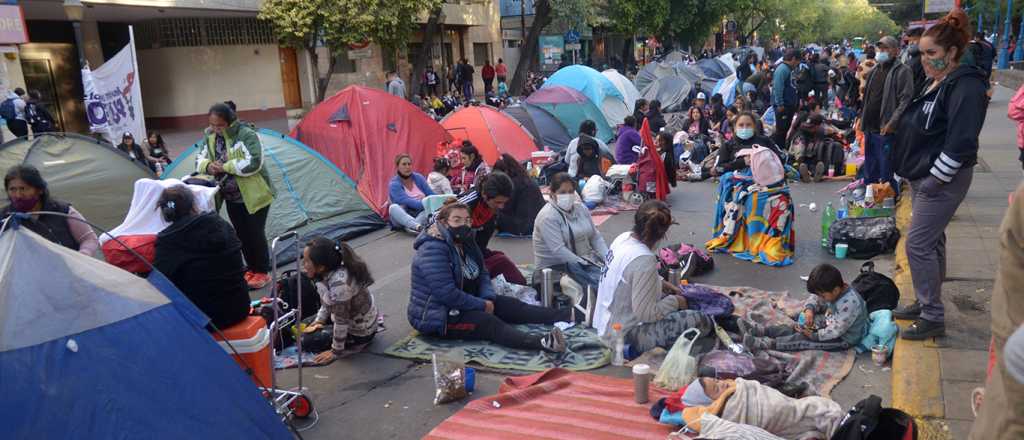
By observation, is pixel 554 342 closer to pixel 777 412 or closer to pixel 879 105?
pixel 777 412

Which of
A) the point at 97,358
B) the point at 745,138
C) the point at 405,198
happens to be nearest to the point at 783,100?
the point at 745,138

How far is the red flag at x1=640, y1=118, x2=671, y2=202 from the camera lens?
32.6 ft

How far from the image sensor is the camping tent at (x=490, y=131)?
12.3 m

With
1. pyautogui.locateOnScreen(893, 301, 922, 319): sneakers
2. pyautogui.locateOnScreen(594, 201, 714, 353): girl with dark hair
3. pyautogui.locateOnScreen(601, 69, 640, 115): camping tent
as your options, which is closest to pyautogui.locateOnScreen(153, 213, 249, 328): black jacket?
pyautogui.locateOnScreen(594, 201, 714, 353): girl with dark hair

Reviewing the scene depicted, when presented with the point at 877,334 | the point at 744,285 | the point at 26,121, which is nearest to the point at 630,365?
the point at 877,334

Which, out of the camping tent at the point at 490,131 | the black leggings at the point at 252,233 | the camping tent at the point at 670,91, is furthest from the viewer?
the camping tent at the point at 670,91

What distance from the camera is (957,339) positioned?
453 centimetres

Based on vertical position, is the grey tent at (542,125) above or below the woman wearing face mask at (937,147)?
below

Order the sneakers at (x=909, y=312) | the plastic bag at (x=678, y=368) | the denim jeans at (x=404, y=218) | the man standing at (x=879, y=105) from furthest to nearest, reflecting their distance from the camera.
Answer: the denim jeans at (x=404, y=218)
the man standing at (x=879, y=105)
the sneakers at (x=909, y=312)
the plastic bag at (x=678, y=368)

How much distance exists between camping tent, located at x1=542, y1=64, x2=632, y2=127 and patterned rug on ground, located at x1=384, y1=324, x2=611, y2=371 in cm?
1142

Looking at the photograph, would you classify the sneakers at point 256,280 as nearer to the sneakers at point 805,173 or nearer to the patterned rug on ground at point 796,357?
the patterned rug on ground at point 796,357

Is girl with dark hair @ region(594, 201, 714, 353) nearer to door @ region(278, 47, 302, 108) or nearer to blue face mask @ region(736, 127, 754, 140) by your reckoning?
blue face mask @ region(736, 127, 754, 140)

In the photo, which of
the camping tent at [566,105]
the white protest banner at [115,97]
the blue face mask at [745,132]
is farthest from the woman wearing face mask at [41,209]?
the camping tent at [566,105]

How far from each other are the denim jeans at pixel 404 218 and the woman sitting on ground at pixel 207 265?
4.24 metres
